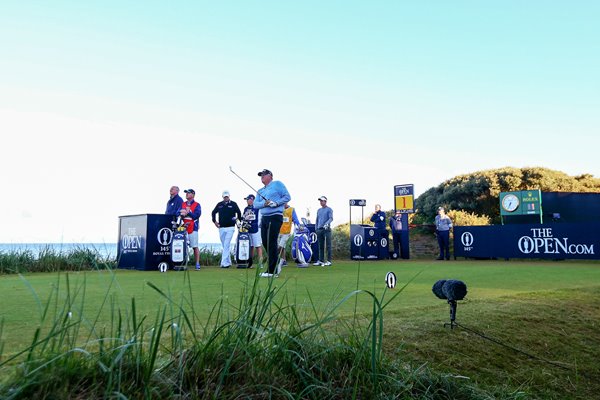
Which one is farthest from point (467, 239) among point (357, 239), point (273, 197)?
point (273, 197)

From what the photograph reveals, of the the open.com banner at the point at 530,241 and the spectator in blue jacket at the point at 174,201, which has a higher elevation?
the spectator in blue jacket at the point at 174,201

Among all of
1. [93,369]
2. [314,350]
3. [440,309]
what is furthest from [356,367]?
[440,309]

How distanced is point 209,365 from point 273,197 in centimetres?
825

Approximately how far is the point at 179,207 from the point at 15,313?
9499mm

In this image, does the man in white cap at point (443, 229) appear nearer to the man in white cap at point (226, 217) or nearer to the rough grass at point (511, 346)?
the man in white cap at point (226, 217)

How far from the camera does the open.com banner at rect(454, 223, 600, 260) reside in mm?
18781

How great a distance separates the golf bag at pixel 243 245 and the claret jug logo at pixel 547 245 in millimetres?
11022

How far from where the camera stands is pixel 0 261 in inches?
553

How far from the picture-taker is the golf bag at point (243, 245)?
14961 mm

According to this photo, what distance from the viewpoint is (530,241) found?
794 inches

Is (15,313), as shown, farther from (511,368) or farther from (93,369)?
(511,368)

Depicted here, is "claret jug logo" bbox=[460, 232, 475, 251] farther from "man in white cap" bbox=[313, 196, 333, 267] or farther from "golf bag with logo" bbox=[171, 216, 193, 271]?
"golf bag with logo" bbox=[171, 216, 193, 271]

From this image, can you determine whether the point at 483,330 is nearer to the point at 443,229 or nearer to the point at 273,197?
the point at 273,197

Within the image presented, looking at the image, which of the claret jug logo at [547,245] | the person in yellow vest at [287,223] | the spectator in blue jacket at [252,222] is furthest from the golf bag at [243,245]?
the claret jug logo at [547,245]
